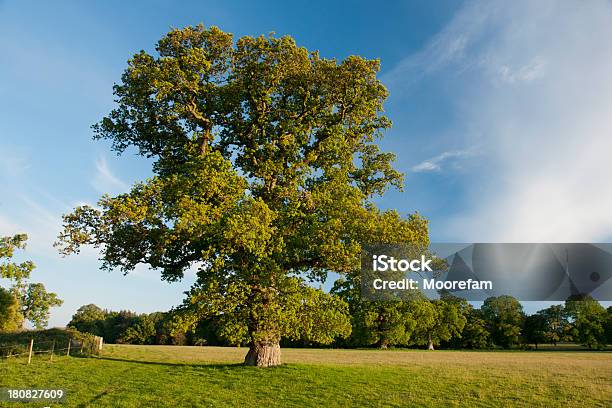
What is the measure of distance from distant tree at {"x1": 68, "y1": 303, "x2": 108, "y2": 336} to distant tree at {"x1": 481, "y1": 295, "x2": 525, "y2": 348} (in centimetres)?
11182

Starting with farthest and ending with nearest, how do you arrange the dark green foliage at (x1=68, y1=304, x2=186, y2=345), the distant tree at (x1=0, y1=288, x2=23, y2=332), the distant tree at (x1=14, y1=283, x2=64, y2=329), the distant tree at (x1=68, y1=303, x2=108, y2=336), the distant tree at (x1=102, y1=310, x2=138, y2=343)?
the distant tree at (x1=68, y1=303, x2=108, y2=336) < the distant tree at (x1=102, y1=310, x2=138, y2=343) < the dark green foliage at (x1=68, y1=304, x2=186, y2=345) < the distant tree at (x1=14, y1=283, x2=64, y2=329) < the distant tree at (x1=0, y1=288, x2=23, y2=332)

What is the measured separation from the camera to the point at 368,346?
105m

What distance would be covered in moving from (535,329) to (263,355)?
356 ft

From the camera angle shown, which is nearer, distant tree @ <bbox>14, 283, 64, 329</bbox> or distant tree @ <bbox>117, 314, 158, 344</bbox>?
distant tree @ <bbox>14, 283, 64, 329</bbox>

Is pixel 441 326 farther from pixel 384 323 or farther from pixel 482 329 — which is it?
pixel 384 323

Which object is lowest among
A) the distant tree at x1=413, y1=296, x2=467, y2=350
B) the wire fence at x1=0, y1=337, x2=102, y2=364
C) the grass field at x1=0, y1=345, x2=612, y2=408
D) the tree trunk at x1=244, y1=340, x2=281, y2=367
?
the grass field at x1=0, y1=345, x2=612, y2=408

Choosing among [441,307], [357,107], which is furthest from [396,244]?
[441,307]

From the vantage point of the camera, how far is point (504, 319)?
4594 inches

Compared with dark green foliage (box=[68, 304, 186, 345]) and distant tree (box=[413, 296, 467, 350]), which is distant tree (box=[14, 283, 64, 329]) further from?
distant tree (box=[413, 296, 467, 350])

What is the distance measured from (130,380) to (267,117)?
1800 cm

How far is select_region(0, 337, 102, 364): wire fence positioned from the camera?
39.5 metres

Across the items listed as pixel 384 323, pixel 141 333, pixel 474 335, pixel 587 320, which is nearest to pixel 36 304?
pixel 141 333

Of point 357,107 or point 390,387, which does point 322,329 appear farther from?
point 357,107

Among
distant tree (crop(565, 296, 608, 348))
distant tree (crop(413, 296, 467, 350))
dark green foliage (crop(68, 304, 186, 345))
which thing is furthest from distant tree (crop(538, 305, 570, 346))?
dark green foliage (crop(68, 304, 186, 345))
